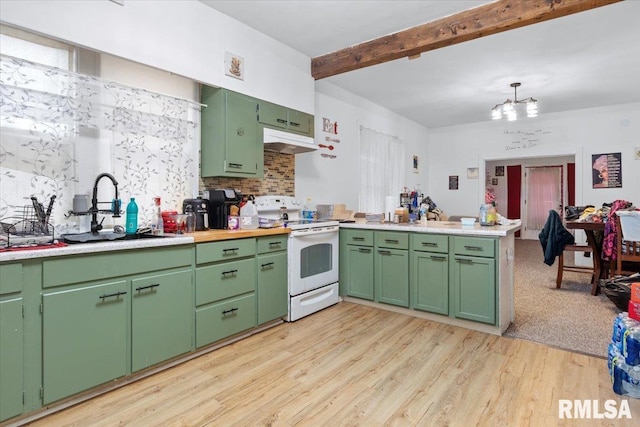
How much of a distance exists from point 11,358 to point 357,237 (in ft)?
9.41

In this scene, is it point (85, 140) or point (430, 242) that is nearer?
point (85, 140)

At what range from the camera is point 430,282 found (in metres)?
3.30

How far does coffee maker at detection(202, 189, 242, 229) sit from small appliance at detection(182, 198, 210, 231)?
0.04 m

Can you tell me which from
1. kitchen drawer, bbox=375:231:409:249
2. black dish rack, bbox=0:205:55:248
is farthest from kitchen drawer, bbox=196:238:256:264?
kitchen drawer, bbox=375:231:409:249

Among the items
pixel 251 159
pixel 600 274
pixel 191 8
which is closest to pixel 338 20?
pixel 191 8

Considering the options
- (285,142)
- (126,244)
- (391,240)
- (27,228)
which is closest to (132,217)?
(126,244)

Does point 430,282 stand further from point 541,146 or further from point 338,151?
point 541,146

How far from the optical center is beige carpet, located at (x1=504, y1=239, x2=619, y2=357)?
2854 millimetres

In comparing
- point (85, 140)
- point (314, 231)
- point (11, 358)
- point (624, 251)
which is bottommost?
point (11, 358)

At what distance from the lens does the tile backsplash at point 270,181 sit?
11.0 ft

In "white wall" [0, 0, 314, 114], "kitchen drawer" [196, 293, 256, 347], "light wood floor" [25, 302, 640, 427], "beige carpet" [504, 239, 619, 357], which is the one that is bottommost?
"light wood floor" [25, 302, 640, 427]

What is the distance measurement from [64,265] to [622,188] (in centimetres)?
767

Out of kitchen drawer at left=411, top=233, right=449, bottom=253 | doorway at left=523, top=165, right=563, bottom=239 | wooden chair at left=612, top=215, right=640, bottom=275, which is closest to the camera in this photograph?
kitchen drawer at left=411, top=233, right=449, bottom=253

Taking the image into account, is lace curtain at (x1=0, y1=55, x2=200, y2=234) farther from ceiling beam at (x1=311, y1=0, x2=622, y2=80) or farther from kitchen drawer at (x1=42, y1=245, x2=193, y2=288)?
ceiling beam at (x1=311, y1=0, x2=622, y2=80)
